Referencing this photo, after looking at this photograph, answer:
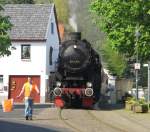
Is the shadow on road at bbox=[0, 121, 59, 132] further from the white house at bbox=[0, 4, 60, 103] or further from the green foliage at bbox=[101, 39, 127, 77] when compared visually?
the green foliage at bbox=[101, 39, 127, 77]

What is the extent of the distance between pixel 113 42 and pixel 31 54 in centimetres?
2073

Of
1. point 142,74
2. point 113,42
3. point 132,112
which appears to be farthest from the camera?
point 142,74

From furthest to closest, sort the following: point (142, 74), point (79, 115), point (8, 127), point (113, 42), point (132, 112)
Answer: point (142, 74), point (113, 42), point (132, 112), point (79, 115), point (8, 127)

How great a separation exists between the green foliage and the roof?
10.5m

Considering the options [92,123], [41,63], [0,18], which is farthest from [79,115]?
[41,63]

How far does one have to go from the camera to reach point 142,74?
191 feet

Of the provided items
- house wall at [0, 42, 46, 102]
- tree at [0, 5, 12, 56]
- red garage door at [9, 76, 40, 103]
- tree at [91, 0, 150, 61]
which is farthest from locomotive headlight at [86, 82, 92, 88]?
house wall at [0, 42, 46, 102]

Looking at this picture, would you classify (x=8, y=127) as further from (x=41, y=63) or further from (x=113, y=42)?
(x=41, y=63)

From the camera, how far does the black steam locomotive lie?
31.7m

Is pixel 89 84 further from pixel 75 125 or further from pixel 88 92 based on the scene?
pixel 75 125

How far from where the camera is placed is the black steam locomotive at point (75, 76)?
104ft

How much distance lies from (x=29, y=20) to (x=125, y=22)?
24.4 metres

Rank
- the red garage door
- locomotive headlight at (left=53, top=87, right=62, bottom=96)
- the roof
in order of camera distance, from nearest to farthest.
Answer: locomotive headlight at (left=53, top=87, right=62, bottom=96)
the red garage door
the roof

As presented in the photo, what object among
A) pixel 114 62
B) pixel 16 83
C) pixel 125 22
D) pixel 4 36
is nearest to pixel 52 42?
pixel 16 83
